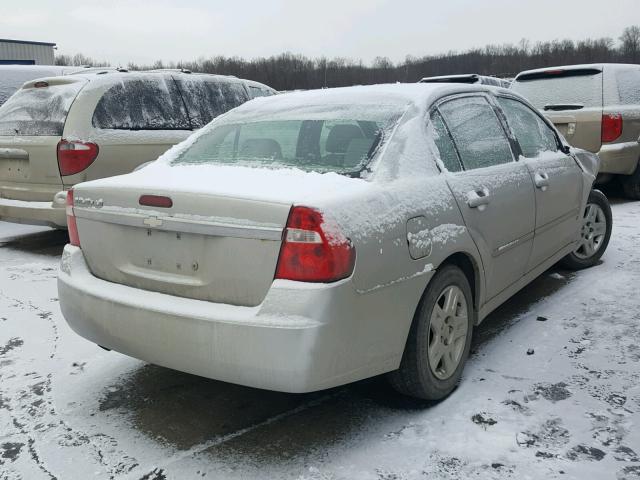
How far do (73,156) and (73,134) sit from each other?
0.65 ft

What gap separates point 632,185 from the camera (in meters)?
8.24

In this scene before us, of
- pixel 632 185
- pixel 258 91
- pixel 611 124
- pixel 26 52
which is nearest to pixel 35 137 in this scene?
pixel 258 91

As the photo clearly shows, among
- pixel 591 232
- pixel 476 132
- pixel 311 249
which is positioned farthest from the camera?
pixel 591 232

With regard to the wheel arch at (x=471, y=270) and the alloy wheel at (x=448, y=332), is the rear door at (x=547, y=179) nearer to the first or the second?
the wheel arch at (x=471, y=270)

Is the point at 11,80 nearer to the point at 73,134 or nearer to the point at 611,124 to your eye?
the point at 73,134

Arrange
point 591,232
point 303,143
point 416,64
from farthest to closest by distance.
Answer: point 416,64 → point 591,232 → point 303,143

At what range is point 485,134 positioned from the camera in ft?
11.8

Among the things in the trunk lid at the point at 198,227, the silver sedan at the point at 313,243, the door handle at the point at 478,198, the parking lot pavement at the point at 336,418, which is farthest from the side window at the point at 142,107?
the door handle at the point at 478,198

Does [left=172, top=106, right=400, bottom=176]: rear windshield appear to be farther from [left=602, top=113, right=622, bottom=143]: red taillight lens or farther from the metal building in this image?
the metal building

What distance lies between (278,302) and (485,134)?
1.91 meters

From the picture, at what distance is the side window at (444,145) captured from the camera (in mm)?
3116

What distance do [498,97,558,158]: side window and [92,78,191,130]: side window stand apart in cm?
365

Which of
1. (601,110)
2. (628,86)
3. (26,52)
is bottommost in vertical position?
(601,110)

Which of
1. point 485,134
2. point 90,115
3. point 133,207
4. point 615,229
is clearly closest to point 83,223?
point 133,207
